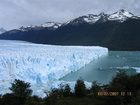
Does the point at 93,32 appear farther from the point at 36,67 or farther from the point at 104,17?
the point at 36,67

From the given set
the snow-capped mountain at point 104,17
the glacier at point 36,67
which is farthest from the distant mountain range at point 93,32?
the glacier at point 36,67

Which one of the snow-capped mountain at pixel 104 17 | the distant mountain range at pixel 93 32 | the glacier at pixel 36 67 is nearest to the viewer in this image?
the glacier at pixel 36 67

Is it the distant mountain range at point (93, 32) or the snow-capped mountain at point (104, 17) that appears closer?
the distant mountain range at point (93, 32)

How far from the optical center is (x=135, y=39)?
154ft

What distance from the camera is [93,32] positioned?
5628 cm

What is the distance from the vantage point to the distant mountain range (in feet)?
158

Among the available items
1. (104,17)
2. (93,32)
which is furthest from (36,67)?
(104,17)

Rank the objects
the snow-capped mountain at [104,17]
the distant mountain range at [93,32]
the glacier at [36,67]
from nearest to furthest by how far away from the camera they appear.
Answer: the glacier at [36,67]
the distant mountain range at [93,32]
the snow-capped mountain at [104,17]

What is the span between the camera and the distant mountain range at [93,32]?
48.2m

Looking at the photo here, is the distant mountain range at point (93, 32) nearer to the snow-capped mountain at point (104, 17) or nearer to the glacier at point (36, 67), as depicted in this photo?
the snow-capped mountain at point (104, 17)

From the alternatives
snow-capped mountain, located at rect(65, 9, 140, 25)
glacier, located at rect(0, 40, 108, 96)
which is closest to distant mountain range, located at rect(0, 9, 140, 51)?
snow-capped mountain, located at rect(65, 9, 140, 25)

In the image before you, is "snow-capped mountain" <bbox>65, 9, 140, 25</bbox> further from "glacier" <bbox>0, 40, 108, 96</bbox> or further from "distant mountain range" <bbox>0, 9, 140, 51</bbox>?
"glacier" <bbox>0, 40, 108, 96</bbox>

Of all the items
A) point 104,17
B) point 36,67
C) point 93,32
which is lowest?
point 36,67

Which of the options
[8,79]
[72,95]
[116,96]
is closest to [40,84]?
[8,79]
